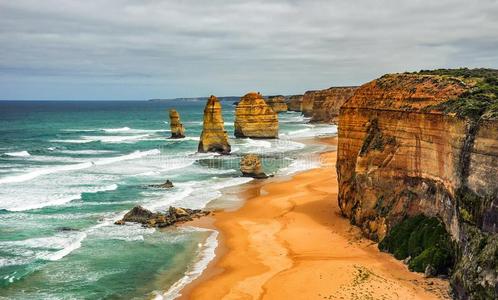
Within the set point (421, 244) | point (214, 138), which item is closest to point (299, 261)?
point (421, 244)

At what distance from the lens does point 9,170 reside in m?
49.7

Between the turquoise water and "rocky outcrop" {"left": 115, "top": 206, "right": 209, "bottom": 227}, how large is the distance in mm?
711

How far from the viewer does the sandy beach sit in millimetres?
20250

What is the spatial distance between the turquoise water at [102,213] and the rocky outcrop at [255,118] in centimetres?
844

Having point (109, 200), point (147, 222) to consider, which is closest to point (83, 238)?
point (147, 222)

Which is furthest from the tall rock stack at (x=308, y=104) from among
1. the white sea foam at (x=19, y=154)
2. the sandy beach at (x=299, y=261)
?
the sandy beach at (x=299, y=261)

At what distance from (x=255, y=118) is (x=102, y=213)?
4731cm

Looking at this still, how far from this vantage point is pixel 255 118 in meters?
79.1

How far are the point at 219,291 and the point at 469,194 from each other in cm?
1016

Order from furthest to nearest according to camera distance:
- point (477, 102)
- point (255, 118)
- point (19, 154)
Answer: point (255, 118)
point (19, 154)
point (477, 102)

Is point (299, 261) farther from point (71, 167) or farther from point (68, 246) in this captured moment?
point (71, 167)

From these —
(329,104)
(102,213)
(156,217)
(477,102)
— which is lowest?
(102,213)

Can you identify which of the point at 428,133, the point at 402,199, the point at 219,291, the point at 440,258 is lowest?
the point at 219,291

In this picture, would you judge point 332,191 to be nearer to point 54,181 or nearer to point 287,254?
point 287,254
